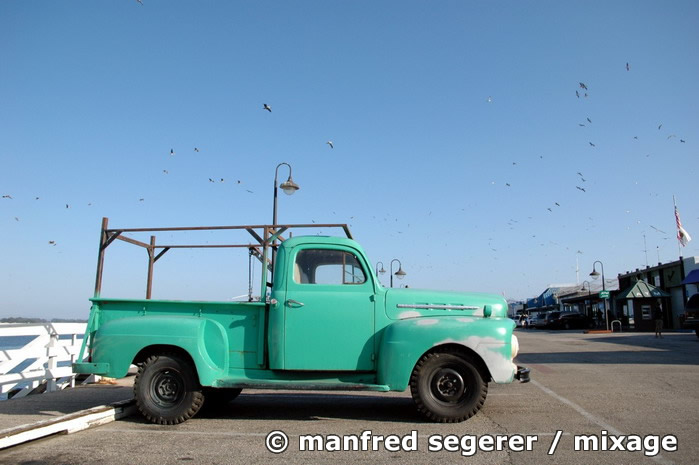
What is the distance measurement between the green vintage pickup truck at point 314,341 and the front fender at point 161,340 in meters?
0.01

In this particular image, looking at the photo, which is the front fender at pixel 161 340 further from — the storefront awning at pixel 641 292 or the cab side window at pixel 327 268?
the storefront awning at pixel 641 292

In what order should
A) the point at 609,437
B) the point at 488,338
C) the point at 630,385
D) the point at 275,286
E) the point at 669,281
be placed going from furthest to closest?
the point at 669,281 < the point at 630,385 < the point at 275,286 < the point at 488,338 < the point at 609,437

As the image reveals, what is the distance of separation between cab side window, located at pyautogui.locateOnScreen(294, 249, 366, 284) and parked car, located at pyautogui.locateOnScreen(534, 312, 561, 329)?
4485 cm

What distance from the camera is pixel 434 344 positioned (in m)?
6.24

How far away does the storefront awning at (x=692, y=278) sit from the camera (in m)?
35.8

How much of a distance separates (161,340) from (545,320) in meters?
47.3

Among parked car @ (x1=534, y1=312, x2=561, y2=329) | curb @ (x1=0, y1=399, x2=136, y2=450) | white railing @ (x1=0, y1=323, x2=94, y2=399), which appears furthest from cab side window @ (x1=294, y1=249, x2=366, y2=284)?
parked car @ (x1=534, y1=312, x2=561, y2=329)

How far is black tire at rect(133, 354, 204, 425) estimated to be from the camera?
6480 mm

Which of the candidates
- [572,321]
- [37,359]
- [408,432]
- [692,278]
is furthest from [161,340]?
[572,321]

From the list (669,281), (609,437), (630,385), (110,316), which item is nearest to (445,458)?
(609,437)

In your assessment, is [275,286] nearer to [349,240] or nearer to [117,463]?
[349,240]

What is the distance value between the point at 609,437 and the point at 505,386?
445cm

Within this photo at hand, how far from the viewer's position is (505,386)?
9953mm

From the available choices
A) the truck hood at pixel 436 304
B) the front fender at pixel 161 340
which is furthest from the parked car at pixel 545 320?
the front fender at pixel 161 340
